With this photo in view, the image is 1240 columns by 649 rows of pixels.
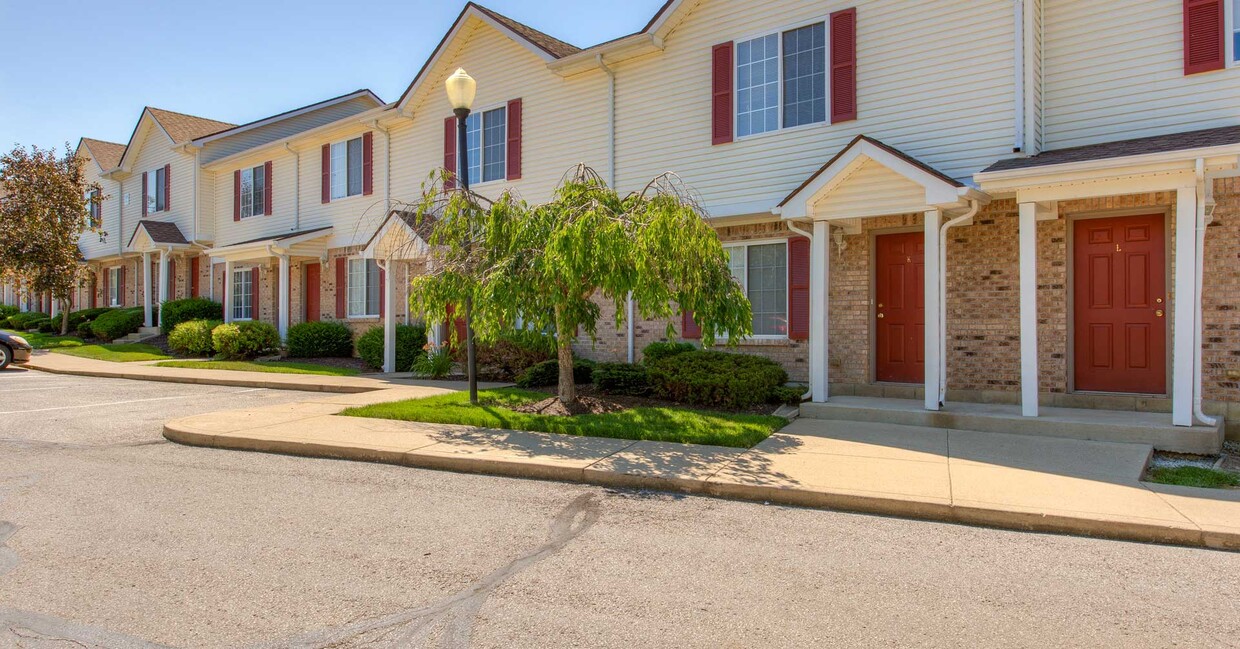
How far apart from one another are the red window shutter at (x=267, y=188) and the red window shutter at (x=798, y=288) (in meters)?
16.0

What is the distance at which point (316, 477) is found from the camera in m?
7.03

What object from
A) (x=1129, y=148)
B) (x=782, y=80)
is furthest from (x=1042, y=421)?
(x=782, y=80)

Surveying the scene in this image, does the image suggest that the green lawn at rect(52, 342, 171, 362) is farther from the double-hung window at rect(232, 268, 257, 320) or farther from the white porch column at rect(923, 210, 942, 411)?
the white porch column at rect(923, 210, 942, 411)

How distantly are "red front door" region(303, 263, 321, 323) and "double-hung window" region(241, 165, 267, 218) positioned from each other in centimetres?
283

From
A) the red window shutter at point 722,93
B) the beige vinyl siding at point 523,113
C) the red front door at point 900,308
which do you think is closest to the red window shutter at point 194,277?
the beige vinyl siding at point 523,113

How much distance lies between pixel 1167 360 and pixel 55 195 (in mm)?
30743

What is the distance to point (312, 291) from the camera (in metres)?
20.5

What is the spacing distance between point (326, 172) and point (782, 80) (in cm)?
1269

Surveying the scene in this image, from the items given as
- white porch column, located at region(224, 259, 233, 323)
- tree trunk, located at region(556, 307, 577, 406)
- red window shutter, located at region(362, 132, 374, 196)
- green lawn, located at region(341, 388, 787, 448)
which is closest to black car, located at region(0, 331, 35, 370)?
white porch column, located at region(224, 259, 233, 323)

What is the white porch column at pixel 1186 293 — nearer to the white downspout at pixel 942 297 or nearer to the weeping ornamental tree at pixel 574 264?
the white downspout at pixel 942 297

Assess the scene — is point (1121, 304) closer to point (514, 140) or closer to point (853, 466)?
point (853, 466)

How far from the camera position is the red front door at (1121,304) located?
9.38m

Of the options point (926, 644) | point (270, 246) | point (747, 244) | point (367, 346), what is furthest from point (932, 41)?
point (270, 246)

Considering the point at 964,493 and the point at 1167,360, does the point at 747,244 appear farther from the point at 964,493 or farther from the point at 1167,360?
the point at 964,493
